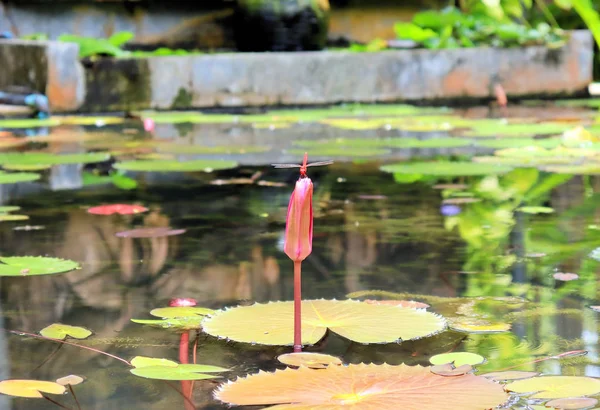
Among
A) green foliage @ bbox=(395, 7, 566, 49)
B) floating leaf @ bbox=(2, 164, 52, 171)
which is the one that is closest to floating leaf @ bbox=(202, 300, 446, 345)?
floating leaf @ bbox=(2, 164, 52, 171)

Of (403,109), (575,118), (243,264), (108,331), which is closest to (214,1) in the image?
(403,109)

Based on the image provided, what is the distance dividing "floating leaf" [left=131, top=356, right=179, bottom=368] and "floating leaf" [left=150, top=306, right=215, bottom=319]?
0.23 metres

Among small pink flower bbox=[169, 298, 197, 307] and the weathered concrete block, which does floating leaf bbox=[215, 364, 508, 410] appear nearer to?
small pink flower bbox=[169, 298, 197, 307]

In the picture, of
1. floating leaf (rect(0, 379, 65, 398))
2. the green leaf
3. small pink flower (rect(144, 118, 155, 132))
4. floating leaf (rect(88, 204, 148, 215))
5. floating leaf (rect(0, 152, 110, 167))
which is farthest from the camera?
the green leaf

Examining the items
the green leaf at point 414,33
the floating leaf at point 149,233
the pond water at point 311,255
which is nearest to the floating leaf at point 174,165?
the pond water at point 311,255

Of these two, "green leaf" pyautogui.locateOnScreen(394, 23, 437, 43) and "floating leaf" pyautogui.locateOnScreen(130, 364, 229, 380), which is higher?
"green leaf" pyautogui.locateOnScreen(394, 23, 437, 43)

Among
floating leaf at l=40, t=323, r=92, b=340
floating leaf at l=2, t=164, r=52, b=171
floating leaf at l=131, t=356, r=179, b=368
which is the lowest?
floating leaf at l=131, t=356, r=179, b=368

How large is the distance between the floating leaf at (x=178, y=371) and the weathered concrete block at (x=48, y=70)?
4539 millimetres

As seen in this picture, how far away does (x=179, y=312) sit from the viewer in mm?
1578

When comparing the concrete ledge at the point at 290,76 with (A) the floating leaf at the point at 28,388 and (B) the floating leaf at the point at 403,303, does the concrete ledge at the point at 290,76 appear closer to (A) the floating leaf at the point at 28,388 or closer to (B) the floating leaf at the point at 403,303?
(B) the floating leaf at the point at 403,303

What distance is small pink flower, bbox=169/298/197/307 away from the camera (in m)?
1.63

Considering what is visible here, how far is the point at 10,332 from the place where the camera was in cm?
146

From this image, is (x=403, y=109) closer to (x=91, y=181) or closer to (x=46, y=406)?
(x=91, y=181)

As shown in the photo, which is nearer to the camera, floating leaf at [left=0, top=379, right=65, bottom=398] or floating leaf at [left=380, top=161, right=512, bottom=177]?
floating leaf at [left=0, top=379, right=65, bottom=398]
